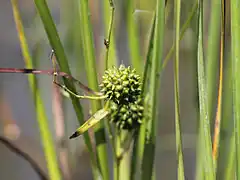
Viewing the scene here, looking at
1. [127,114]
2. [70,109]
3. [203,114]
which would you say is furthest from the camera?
[70,109]

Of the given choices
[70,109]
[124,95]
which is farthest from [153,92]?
[70,109]

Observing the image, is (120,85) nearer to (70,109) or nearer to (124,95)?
(124,95)

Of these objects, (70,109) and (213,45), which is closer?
(213,45)

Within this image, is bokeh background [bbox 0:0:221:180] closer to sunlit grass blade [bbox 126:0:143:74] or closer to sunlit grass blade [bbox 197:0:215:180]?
sunlit grass blade [bbox 126:0:143:74]

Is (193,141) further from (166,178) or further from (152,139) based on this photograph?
(152,139)

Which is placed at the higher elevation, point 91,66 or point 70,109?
point 91,66

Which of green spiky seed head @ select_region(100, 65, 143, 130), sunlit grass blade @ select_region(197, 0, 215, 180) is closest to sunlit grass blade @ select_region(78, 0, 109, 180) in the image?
green spiky seed head @ select_region(100, 65, 143, 130)

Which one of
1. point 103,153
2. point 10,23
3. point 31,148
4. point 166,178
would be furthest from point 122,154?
point 10,23
